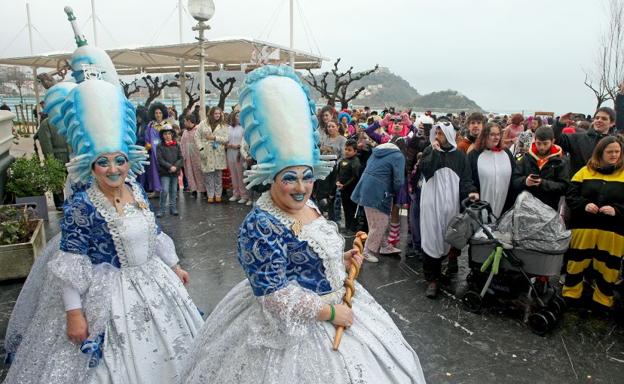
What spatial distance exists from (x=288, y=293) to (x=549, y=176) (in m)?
3.77

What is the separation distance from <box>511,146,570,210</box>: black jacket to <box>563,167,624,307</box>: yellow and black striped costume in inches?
4.5

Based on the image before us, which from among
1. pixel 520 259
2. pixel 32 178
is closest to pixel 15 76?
pixel 32 178

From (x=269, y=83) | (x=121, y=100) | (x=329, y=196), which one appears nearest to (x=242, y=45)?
(x=329, y=196)

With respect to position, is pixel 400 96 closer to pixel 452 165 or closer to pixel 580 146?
pixel 580 146

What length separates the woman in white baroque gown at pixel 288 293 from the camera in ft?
6.00

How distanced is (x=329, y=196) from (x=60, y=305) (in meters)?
4.89

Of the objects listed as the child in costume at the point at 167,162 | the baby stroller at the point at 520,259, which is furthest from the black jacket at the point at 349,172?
the child in costume at the point at 167,162

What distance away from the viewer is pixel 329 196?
7.06m

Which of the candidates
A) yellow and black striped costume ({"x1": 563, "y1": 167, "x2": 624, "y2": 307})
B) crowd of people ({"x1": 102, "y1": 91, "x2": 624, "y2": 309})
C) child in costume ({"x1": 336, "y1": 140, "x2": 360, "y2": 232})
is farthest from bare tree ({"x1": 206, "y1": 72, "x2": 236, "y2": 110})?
yellow and black striped costume ({"x1": 563, "y1": 167, "x2": 624, "y2": 307})

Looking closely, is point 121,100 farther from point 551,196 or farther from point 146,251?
point 551,196

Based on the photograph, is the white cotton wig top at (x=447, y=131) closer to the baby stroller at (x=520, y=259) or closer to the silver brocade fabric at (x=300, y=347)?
the baby stroller at (x=520, y=259)

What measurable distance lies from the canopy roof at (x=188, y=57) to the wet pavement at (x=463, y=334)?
5.63 meters

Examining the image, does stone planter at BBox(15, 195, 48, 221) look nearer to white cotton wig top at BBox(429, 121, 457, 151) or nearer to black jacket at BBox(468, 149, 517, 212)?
white cotton wig top at BBox(429, 121, 457, 151)

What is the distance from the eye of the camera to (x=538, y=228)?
3936 millimetres
